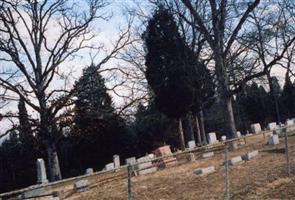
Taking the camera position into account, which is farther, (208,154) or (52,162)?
(52,162)

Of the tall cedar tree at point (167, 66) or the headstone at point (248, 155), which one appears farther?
the tall cedar tree at point (167, 66)

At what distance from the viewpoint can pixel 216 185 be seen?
38.6 feet

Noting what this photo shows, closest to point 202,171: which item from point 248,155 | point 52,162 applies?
point 248,155

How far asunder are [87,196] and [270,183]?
5.47m

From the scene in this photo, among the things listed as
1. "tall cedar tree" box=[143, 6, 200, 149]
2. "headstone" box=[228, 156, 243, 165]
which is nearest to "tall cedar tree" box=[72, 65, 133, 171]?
"tall cedar tree" box=[143, 6, 200, 149]

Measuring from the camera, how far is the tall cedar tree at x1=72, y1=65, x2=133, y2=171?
3283 cm

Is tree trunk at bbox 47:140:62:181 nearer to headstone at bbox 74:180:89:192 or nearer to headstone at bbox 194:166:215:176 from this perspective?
headstone at bbox 74:180:89:192

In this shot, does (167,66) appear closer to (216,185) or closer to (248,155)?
(248,155)

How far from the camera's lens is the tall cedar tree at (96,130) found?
32825mm

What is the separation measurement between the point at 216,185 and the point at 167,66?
23.0 m

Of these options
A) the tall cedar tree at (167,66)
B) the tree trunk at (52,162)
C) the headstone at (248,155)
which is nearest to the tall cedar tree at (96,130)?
the tree trunk at (52,162)

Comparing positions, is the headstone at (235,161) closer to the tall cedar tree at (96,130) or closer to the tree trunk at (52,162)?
the tree trunk at (52,162)

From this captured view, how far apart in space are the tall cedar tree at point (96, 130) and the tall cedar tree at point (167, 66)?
3707 millimetres

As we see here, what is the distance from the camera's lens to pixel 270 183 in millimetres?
10953
